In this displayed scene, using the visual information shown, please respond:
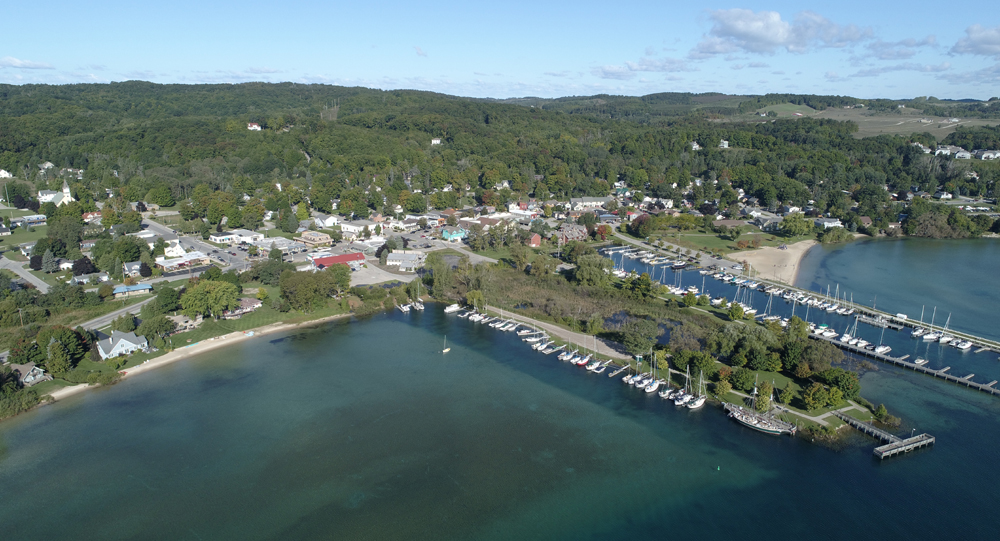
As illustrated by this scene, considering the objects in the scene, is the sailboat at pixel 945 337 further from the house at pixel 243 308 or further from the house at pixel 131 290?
the house at pixel 131 290

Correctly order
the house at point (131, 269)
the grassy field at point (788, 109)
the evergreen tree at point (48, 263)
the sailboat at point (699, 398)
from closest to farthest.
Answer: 1. the sailboat at point (699, 398)
2. the house at point (131, 269)
3. the evergreen tree at point (48, 263)
4. the grassy field at point (788, 109)

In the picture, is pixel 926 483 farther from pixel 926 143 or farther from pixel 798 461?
pixel 926 143

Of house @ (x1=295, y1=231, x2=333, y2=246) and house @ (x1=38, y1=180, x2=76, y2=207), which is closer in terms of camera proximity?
house @ (x1=295, y1=231, x2=333, y2=246)

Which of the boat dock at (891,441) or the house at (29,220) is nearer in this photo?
the boat dock at (891,441)

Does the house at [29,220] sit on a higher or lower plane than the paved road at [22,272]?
higher

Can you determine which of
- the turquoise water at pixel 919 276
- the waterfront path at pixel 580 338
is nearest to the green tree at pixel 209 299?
the waterfront path at pixel 580 338

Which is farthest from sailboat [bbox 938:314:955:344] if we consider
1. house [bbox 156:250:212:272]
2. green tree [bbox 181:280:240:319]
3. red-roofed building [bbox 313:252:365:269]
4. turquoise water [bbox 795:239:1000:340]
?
house [bbox 156:250:212:272]

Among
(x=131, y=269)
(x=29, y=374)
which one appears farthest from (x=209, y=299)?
(x=131, y=269)

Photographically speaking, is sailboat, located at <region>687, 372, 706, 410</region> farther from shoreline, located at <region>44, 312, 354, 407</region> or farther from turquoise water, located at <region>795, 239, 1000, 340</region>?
shoreline, located at <region>44, 312, 354, 407</region>
